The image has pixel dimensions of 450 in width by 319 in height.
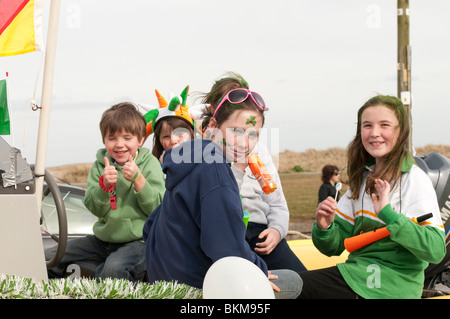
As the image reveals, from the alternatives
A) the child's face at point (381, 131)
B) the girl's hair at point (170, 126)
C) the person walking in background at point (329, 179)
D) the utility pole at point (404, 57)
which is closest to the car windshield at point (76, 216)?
the girl's hair at point (170, 126)

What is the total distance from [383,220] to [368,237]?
0.17 metres

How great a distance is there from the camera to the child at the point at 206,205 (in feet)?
5.74

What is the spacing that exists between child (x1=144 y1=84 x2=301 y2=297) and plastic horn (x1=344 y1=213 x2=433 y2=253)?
1.35ft

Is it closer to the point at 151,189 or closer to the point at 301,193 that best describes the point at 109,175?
the point at 151,189

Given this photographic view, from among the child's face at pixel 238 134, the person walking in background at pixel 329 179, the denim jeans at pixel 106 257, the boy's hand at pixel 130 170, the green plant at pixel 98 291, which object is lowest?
the person walking in background at pixel 329 179

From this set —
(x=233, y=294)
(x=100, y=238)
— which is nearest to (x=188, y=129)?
(x=100, y=238)

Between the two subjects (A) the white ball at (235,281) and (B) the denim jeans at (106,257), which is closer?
(A) the white ball at (235,281)

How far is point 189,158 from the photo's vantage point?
1833 millimetres

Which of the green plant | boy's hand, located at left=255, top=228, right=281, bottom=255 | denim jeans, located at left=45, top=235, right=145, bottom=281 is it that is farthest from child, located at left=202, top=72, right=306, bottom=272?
the green plant

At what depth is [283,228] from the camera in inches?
107

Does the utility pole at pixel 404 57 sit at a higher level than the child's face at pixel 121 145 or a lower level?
higher

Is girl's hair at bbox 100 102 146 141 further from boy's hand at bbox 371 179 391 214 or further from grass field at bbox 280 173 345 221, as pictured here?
grass field at bbox 280 173 345 221

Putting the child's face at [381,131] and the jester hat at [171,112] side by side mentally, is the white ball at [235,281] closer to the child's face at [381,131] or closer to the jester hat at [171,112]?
the child's face at [381,131]
